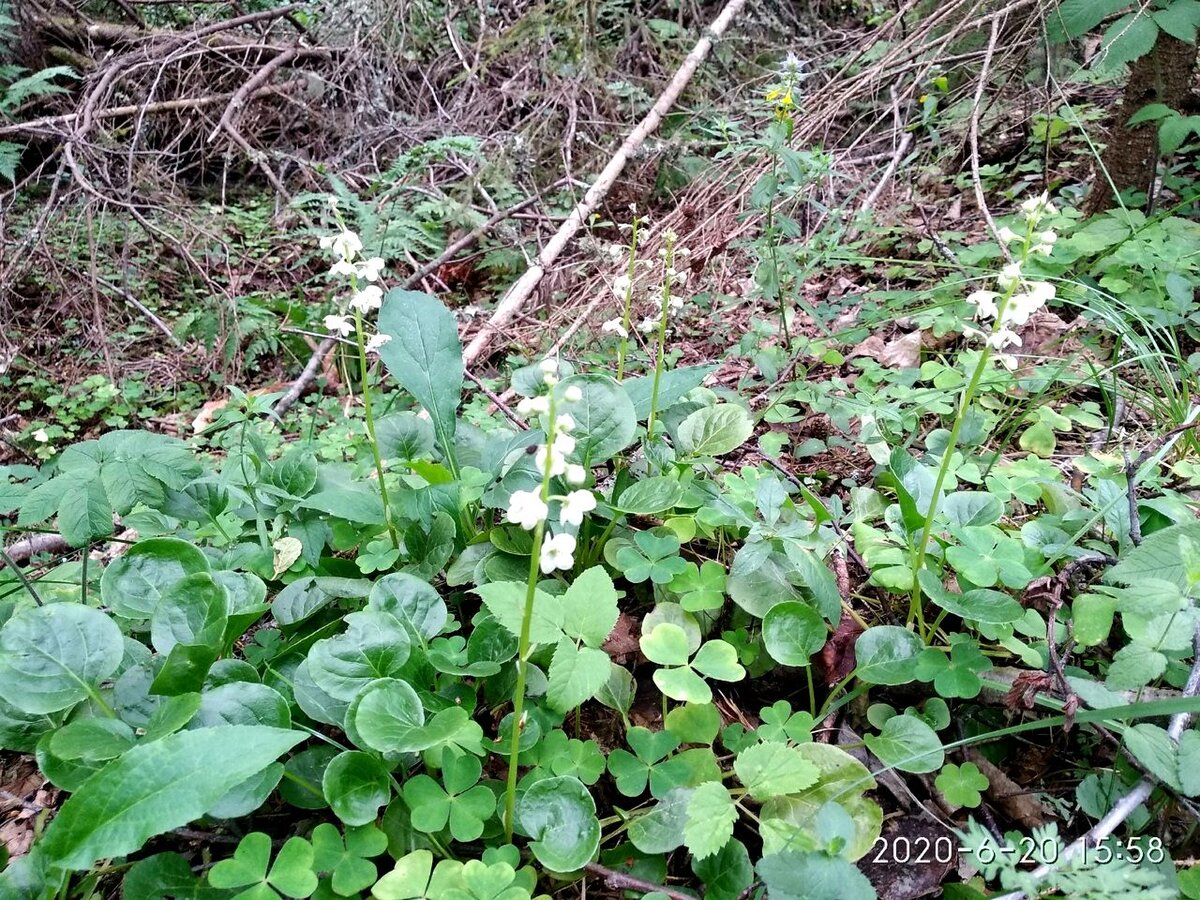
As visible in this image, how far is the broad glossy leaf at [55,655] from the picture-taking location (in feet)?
3.43

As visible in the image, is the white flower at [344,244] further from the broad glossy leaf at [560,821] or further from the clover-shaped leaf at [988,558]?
the clover-shaped leaf at [988,558]

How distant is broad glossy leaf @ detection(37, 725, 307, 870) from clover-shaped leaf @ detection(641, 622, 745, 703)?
57cm

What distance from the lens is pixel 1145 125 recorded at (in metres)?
2.87

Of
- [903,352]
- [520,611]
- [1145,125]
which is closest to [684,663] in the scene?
[520,611]

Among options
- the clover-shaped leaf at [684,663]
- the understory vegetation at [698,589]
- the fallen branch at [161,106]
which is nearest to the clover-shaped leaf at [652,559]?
the understory vegetation at [698,589]

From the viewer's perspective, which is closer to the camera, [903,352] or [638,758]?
[638,758]

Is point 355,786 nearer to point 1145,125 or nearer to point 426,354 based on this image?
point 426,354

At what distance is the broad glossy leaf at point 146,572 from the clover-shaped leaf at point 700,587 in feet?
2.93

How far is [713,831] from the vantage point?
3.16 feet

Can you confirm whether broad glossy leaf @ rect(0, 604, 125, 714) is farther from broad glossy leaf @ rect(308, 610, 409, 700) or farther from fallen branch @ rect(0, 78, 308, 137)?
fallen branch @ rect(0, 78, 308, 137)

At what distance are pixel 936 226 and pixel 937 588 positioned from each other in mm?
2786

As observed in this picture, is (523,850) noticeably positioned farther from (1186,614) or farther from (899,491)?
(1186,614)

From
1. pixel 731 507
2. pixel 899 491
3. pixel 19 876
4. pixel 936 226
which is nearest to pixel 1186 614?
pixel 899 491

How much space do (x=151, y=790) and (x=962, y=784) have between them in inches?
47.9
